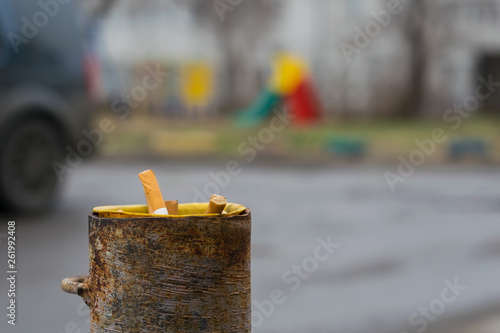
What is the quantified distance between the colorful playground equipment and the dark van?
54.3 ft

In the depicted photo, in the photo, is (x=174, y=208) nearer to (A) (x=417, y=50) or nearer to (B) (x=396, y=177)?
(B) (x=396, y=177)

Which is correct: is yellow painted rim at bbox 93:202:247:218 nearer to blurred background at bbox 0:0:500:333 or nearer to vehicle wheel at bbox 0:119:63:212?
blurred background at bbox 0:0:500:333

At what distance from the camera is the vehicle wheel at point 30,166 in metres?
9.05

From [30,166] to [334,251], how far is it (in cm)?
318

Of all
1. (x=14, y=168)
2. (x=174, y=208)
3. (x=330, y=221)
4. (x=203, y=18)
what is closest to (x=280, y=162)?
(x=330, y=221)

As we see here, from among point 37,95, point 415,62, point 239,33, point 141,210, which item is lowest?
point 141,210

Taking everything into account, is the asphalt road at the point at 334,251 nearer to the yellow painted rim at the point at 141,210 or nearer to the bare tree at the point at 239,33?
the yellow painted rim at the point at 141,210

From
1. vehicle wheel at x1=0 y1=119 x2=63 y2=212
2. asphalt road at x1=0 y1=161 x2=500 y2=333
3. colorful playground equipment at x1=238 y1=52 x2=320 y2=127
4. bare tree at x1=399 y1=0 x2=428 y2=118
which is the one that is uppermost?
bare tree at x1=399 y1=0 x2=428 y2=118

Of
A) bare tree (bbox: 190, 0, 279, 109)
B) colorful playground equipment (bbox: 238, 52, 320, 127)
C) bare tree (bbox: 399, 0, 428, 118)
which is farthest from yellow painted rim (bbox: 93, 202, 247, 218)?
bare tree (bbox: 190, 0, 279, 109)

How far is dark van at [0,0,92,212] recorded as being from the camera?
8945mm

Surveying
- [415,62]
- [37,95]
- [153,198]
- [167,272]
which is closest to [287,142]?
[37,95]

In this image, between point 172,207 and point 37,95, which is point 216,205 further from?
point 37,95

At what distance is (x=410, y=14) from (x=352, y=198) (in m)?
21.0

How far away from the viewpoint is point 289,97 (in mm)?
26969
